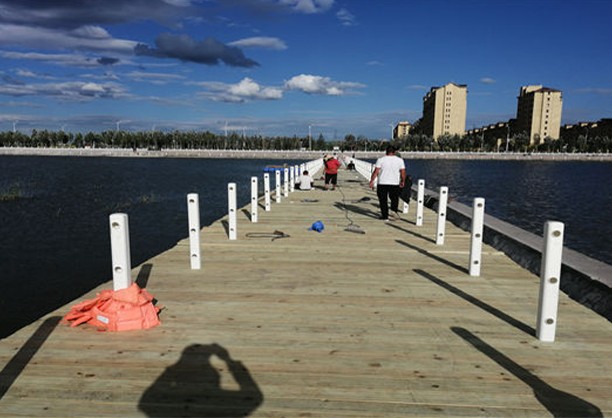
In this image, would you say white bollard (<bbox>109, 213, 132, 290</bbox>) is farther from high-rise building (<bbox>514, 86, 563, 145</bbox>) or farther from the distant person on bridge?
high-rise building (<bbox>514, 86, 563, 145</bbox>)

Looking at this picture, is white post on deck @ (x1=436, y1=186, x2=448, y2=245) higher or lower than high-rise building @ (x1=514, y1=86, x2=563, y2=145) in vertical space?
lower

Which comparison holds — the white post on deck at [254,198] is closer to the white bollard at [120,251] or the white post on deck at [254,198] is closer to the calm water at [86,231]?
the calm water at [86,231]

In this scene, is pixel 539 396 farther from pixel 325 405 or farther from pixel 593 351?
pixel 325 405

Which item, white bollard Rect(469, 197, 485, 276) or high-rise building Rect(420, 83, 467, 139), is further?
high-rise building Rect(420, 83, 467, 139)

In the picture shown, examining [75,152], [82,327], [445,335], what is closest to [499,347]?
[445,335]

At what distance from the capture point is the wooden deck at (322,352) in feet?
11.4

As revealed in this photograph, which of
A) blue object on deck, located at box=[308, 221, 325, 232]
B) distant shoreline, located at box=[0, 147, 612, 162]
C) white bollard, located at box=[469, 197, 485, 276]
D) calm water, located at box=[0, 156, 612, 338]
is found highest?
white bollard, located at box=[469, 197, 485, 276]

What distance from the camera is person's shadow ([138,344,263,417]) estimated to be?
3.34 metres

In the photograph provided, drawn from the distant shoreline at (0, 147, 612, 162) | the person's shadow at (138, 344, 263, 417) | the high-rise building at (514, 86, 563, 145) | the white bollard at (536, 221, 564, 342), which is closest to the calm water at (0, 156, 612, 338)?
the person's shadow at (138, 344, 263, 417)

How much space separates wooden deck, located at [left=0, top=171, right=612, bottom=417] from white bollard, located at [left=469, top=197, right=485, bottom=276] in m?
0.23

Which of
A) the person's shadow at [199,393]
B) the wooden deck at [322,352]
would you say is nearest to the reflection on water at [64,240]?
the wooden deck at [322,352]

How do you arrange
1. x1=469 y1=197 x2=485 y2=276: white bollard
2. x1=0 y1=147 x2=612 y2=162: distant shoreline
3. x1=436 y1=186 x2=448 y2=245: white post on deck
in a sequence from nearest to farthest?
1. x1=469 y1=197 x2=485 y2=276: white bollard
2. x1=436 y1=186 x2=448 y2=245: white post on deck
3. x1=0 y1=147 x2=612 y2=162: distant shoreline

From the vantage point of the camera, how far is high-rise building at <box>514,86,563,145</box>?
7047 inches

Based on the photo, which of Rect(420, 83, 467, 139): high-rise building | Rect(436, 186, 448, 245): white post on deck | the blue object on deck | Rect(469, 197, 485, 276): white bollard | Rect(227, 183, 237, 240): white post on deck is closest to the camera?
Rect(469, 197, 485, 276): white bollard
